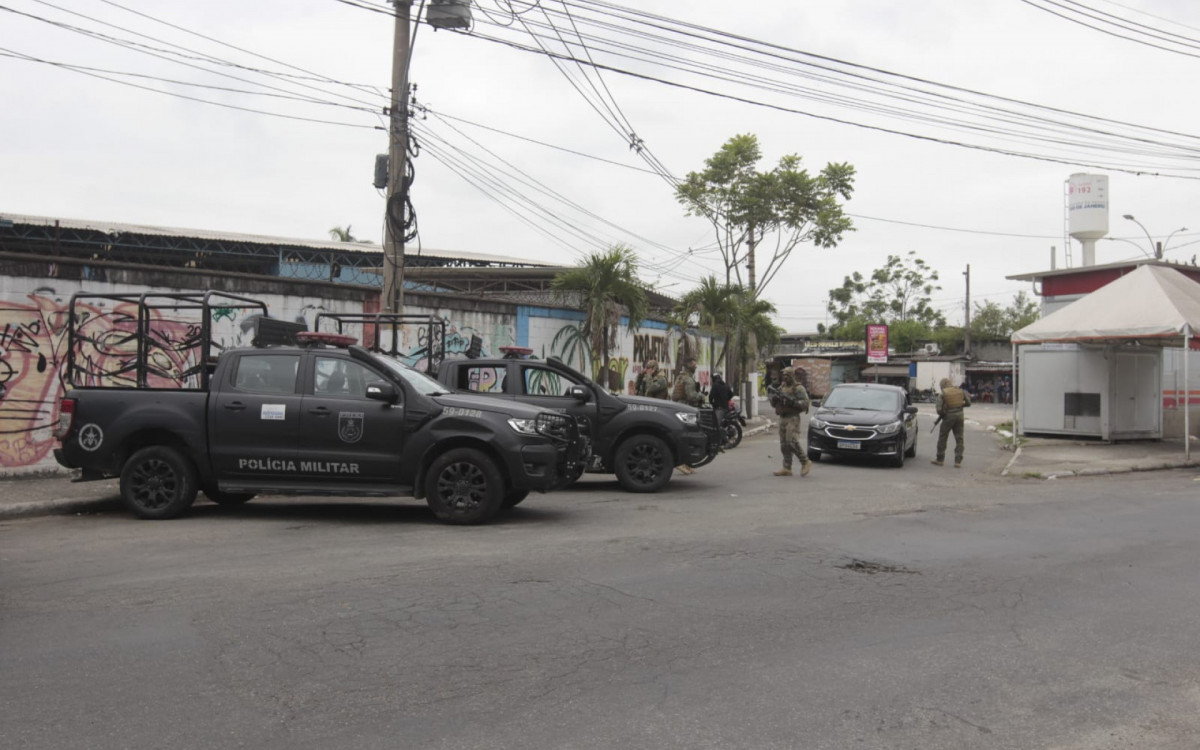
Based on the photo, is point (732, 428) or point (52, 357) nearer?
point (52, 357)

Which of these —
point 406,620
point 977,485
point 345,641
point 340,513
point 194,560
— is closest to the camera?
point 345,641

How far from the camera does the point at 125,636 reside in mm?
5191

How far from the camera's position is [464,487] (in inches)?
352

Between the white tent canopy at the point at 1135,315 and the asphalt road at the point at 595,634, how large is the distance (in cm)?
932

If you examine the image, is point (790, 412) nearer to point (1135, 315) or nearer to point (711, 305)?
point (1135, 315)

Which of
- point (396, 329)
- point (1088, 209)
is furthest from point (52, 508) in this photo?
point (1088, 209)

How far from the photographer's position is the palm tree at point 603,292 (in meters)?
20.5

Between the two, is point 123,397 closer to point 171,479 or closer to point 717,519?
point 171,479

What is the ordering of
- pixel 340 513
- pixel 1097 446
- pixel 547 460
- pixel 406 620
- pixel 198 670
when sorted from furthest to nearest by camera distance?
pixel 1097 446 → pixel 340 513 → pixel 547 460 → pixel 406 620 → pixel 198 670

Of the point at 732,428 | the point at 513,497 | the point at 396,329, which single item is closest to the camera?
the point at 513,497

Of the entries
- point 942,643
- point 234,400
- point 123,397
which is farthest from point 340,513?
point 942,643

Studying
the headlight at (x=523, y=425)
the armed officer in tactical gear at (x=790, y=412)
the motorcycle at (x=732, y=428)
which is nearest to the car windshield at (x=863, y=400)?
the motorcycle at (x=732, y=428)

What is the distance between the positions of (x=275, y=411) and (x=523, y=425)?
8.36 feet

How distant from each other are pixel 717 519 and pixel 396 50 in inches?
352
